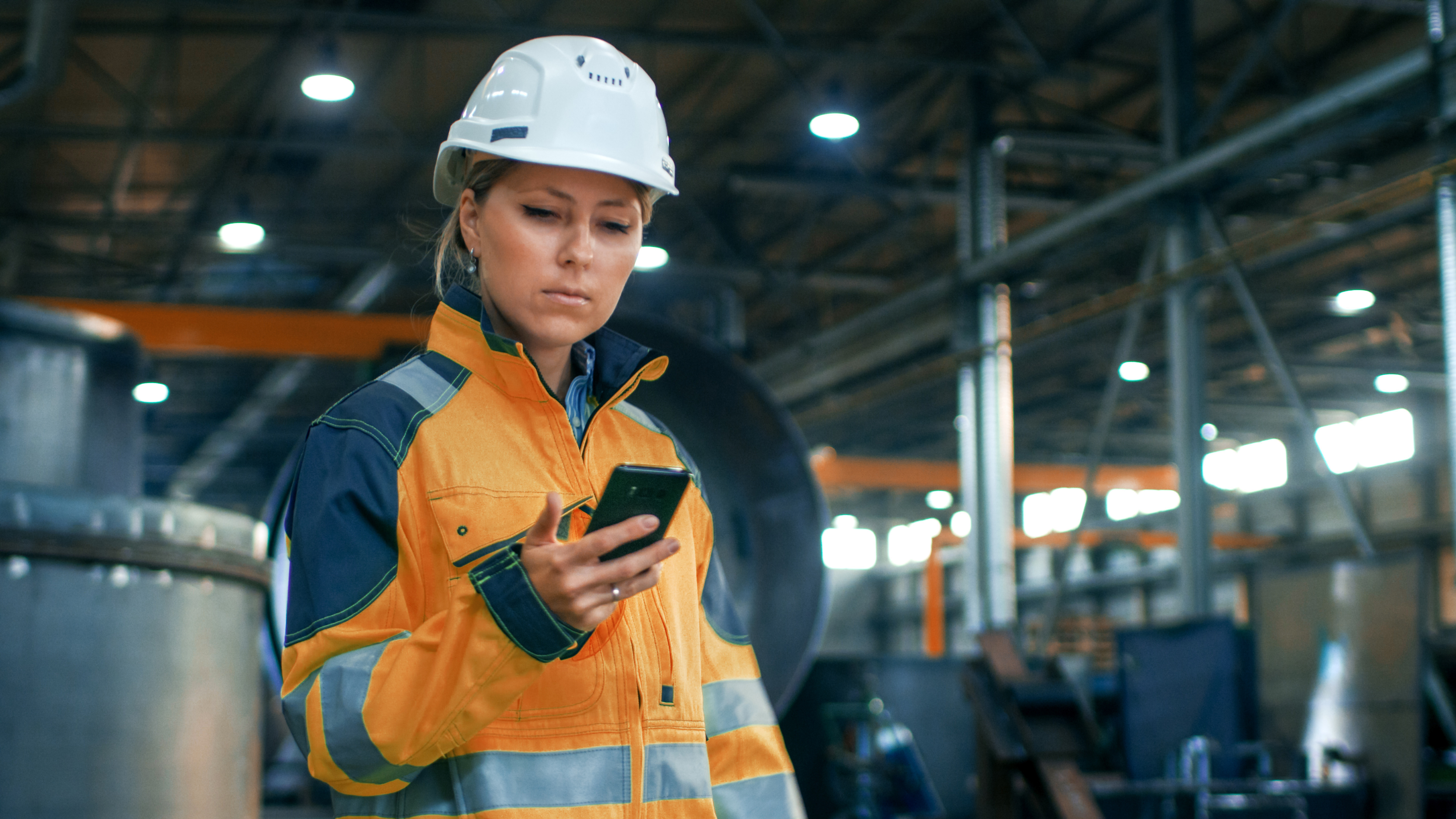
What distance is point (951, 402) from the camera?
23.7 meters

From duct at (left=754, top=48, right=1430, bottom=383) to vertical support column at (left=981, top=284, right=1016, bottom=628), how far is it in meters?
0.88

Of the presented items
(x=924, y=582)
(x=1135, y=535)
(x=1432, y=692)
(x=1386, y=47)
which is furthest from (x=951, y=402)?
(x=1432, y=692)

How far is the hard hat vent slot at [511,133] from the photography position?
4.52 ft

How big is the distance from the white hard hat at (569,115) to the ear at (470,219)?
0.05m

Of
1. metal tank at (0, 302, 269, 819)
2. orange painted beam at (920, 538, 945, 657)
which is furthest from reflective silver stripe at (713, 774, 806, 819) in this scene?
orange painted beam at (920, 538, 945, 657)

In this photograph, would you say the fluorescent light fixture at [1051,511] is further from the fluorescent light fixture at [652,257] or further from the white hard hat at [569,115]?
the white hard hat at [569,115]

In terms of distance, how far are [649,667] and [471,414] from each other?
32 centimetres

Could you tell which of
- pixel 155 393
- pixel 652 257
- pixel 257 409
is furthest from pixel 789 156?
pixel 257 409

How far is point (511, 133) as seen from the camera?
4.54ft

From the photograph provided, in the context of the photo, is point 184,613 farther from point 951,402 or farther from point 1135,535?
point 1135,535

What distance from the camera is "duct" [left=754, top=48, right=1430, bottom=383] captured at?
827 centimetres

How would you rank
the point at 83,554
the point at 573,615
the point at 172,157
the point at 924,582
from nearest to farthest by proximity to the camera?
1. the point at 573,615
2. the point at 83,554
3. the point at 172,157
4. the point at 924,582

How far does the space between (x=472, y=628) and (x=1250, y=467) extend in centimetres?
2674

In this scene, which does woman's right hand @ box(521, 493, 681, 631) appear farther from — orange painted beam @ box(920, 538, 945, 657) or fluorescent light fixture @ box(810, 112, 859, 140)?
orange painted beam @ box(920, 538, 945, 657)
